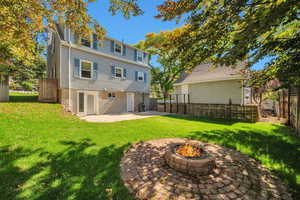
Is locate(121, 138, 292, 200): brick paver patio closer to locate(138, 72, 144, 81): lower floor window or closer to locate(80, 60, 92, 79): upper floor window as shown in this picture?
locate(80, 60, 92, 79): upper floor window

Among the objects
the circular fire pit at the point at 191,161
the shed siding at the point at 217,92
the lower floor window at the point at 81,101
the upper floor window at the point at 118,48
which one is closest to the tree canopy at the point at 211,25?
the circular fire pit at the point at 191,161

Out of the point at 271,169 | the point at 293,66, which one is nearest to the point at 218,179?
the point at 271,169

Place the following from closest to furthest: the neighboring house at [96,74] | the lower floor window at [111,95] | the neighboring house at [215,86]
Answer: the neighboring house at [96,74], the neighboring house at [215,86], the lower floor window at [111,95]

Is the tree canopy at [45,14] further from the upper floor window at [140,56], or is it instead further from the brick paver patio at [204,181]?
the upper floor window at [140,56]

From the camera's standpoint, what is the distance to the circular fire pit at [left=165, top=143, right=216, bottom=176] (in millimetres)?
2791

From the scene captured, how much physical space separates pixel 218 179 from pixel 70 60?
11.7m

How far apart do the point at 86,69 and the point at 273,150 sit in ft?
41.7

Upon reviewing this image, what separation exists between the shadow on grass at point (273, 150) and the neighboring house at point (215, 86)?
5.77m

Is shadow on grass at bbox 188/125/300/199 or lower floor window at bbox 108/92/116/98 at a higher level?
lower floor window at bbox 108/92/116/98

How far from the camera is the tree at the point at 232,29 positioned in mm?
2477

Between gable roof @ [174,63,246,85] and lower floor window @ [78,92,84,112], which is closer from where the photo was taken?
lower floor window @ [78,92,84,112]

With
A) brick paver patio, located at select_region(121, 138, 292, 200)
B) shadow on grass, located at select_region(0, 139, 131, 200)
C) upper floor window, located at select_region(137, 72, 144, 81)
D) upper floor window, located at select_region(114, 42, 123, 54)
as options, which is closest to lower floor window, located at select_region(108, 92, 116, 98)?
upper floor window, located at select_region(137, 72, 144, 81)

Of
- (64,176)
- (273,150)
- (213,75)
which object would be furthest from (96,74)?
(273,150)

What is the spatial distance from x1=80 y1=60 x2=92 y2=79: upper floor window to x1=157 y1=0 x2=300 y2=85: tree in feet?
31.0
